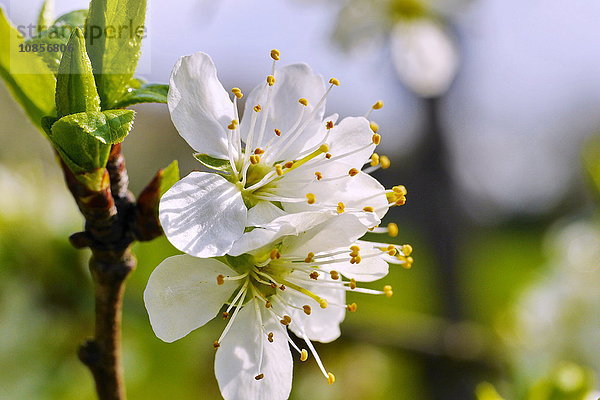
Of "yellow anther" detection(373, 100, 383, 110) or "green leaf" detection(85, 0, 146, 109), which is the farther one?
"yellow anther" detection(373, 100, 383, 110)

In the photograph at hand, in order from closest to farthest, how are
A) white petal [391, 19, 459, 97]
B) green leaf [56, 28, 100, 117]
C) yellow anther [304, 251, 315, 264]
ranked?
green leaf [56, 28, 100, 117], yellow anther [304, 251, 315, 264], white petal [391, 19, 459, 97]

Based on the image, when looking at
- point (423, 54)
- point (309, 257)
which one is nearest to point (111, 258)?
point (309, 257)

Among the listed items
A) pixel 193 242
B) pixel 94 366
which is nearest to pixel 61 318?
pixel 94 366

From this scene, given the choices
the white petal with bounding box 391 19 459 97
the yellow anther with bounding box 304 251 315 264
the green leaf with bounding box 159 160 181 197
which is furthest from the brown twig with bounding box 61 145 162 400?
the white petal with bounding box 391 19 459 97

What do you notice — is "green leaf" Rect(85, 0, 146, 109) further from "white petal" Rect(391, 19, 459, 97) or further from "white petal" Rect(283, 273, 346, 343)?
"white petal" Rect(391, 19, 459, 97)

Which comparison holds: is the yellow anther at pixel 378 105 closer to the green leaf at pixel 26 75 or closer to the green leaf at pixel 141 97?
the green leaf at pixel 141 97

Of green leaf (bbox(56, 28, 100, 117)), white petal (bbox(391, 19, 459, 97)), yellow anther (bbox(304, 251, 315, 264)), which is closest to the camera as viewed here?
green leaf (bbox(56, 28, 100, 117))
